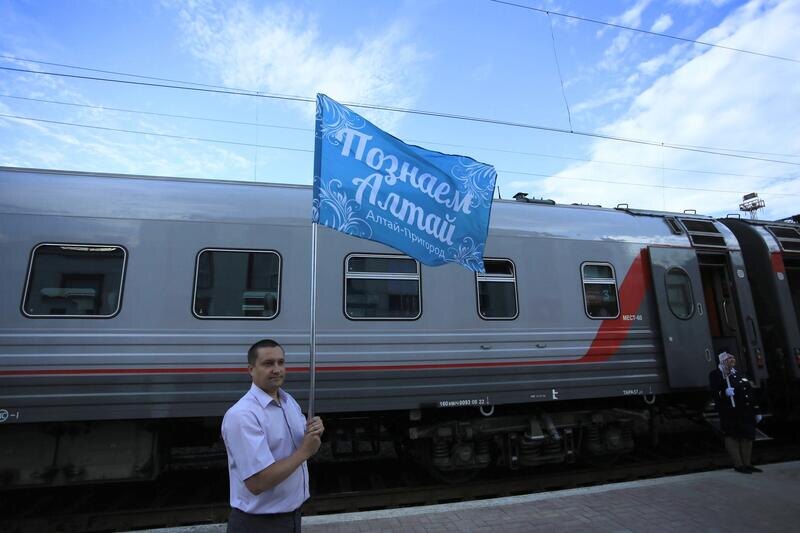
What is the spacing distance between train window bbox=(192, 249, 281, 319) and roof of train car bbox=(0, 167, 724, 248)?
45cm

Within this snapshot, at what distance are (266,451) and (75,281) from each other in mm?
4022

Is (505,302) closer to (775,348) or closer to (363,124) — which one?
(363,124)

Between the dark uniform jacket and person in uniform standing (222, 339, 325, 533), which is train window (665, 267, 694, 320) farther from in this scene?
person in uniform standing (222, 339, 325, 533)

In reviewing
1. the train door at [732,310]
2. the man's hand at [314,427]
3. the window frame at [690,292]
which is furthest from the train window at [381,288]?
the train door at [732,310]

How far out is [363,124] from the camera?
142 inches

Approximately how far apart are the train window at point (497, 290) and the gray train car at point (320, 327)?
0.03 meters

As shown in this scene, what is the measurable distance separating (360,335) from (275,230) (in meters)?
1.62

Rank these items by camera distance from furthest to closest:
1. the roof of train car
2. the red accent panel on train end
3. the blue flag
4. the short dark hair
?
the red accent panel on train end
the roof of train car
the blue flag
the short dark hair

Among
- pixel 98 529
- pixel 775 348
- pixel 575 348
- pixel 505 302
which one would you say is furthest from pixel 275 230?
pixel 775 348

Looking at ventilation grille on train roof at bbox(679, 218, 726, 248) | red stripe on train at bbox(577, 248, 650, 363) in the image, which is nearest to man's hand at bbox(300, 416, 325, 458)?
red stripe on train at bbox(577, 248, 650, 363)

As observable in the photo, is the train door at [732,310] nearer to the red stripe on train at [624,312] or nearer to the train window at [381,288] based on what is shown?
the red stripe on train at [624,312]

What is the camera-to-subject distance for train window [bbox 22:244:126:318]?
4.91m

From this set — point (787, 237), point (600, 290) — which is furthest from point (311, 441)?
point (787, 237)

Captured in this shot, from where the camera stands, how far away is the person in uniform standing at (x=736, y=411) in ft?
20.5
